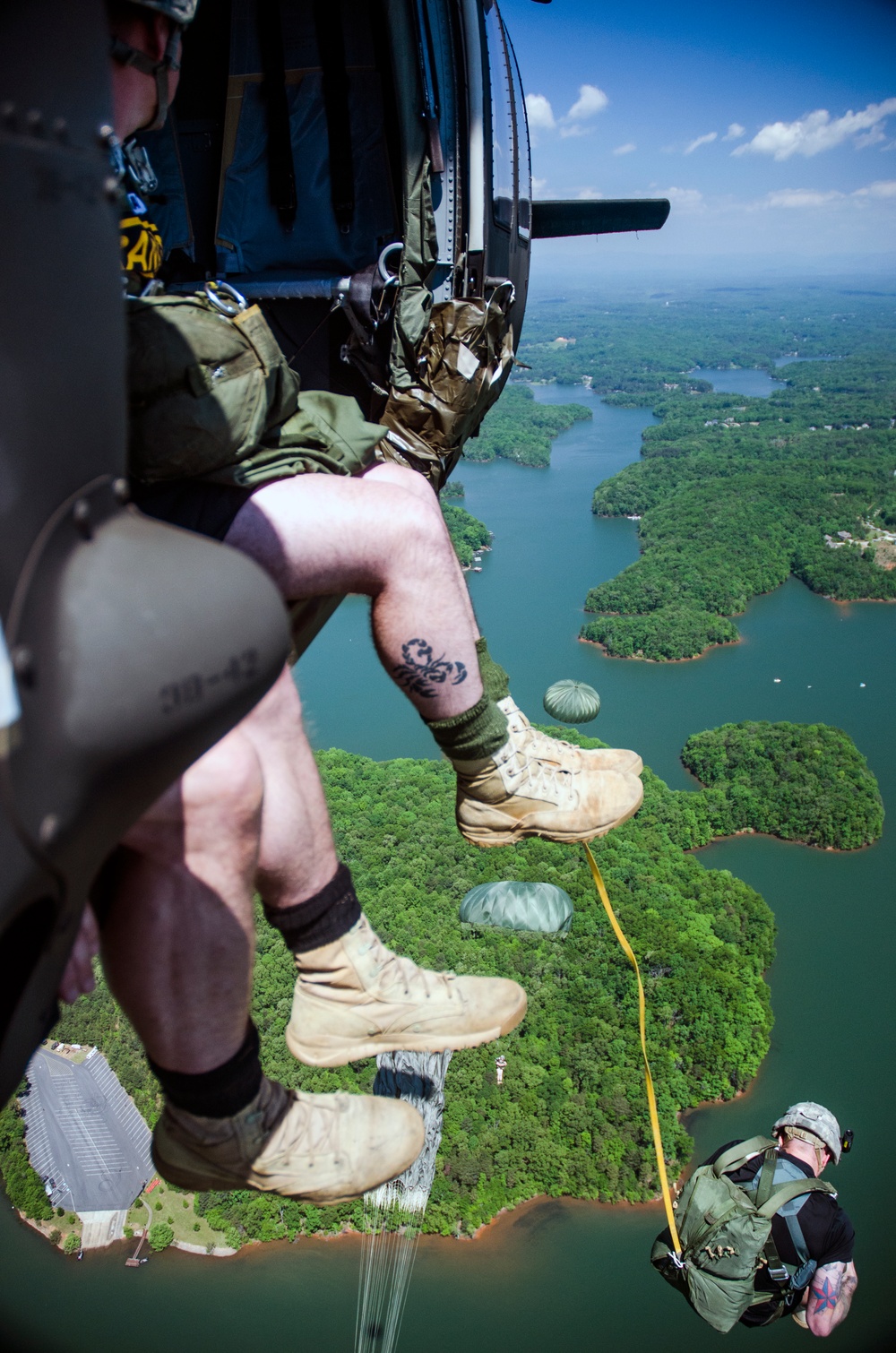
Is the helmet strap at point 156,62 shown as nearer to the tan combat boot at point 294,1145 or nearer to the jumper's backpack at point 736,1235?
the tan combat boot at point 294,1145

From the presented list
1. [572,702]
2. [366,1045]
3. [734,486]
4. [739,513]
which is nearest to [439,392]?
[366,1045]

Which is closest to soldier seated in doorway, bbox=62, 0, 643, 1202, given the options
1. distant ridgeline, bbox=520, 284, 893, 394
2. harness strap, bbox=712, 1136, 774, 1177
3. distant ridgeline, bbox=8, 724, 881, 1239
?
harness strap, bbox=712, 1136, 774, 1177

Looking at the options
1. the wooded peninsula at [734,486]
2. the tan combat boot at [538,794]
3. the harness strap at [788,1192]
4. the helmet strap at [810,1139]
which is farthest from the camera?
the wooded peninsula at [734,486]

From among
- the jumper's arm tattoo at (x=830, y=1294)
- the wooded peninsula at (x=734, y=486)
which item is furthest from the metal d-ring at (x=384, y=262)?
the wooded peninsula at (x=734, y=486)

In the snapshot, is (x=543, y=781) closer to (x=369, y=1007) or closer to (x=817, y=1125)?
(x=369, y=1007)

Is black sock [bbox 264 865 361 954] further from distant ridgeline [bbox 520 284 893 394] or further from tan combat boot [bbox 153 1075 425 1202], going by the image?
distant ridgeline [bbox 520 284 893 394]

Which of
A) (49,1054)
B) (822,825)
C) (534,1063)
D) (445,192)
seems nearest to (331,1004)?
(445,192)
